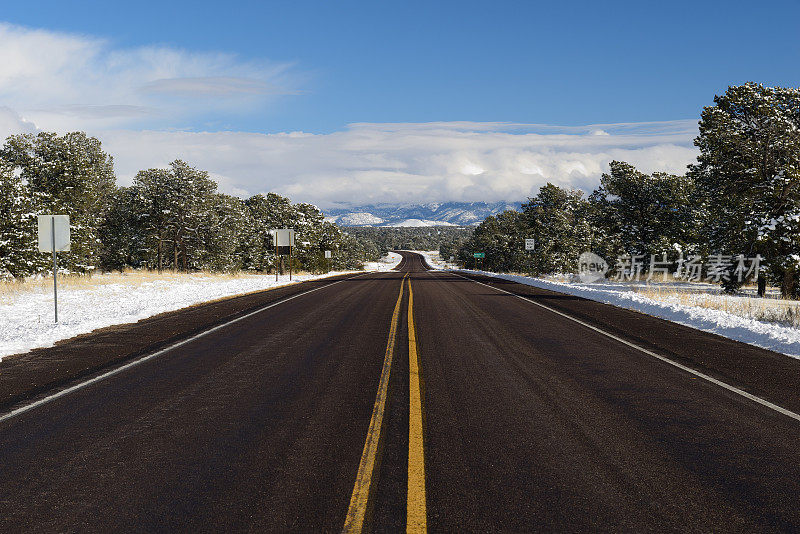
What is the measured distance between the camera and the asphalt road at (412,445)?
346 cm

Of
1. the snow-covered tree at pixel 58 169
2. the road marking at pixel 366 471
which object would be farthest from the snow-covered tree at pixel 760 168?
the snow-covered tree at pixel 58 169

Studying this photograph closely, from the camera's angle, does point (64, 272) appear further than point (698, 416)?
Yes

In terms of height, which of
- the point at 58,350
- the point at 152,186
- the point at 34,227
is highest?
the point at 152,186

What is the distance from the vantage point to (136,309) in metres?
16.1

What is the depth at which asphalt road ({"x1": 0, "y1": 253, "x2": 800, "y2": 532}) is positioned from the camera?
3.46 m

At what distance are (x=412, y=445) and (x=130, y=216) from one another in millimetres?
50868

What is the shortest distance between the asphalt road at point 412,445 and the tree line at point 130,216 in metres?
24.7

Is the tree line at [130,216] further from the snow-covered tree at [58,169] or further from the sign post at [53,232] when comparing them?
the sign post at [53,232]

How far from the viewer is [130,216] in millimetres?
48125

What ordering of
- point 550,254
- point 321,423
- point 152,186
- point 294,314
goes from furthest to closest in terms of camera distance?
point 550,254, point 152,186, point 294,314, point 321,423

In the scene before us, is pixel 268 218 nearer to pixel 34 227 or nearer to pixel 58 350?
pixel 34 227

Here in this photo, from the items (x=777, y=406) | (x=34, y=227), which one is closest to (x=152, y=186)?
(x=34, y=227)

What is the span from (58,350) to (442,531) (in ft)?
29.9

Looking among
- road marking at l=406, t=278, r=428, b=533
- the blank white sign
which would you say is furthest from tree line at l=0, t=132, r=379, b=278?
road marking at l=406, t=278, r=428, b=533
